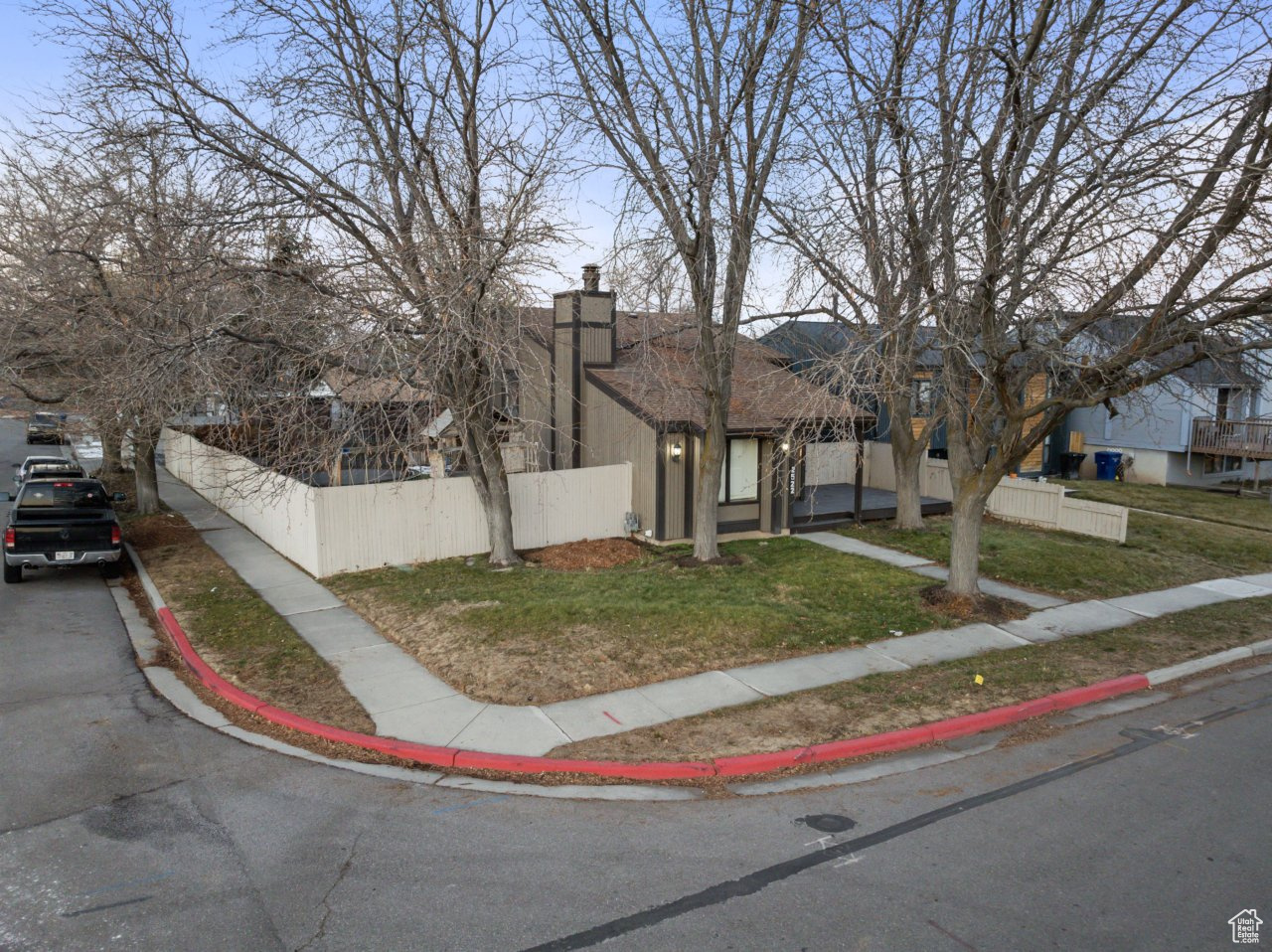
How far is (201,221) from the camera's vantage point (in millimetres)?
11258

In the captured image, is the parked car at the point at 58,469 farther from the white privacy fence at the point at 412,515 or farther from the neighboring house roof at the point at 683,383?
the neighboring house roof at the point at 683,383

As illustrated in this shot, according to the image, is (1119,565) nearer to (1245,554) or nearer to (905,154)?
(1245,554)

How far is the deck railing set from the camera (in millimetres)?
Result: 25422

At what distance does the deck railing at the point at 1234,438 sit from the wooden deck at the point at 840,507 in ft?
39.3

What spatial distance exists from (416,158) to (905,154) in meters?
7.59

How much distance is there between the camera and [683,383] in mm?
14766

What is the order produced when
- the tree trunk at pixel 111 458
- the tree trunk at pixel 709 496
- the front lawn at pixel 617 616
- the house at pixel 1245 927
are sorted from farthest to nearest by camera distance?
the tree trunk at pixel 111 458
the tree trunk at pixel 709 496
the front lawn at pixel 617 616
the house at pixel 1245 927

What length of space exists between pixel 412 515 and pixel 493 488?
1730 mm

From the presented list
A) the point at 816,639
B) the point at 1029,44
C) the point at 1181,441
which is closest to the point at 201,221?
the point at 816,639

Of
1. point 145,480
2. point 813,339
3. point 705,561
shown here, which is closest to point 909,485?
point 813,339

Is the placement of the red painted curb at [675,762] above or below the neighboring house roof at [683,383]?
below

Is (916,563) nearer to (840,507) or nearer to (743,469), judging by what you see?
(743,469)

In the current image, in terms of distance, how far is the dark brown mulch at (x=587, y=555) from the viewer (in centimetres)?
1452

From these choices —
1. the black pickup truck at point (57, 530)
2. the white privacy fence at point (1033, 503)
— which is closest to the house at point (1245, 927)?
the white privacy fence at point (1033, 503)
